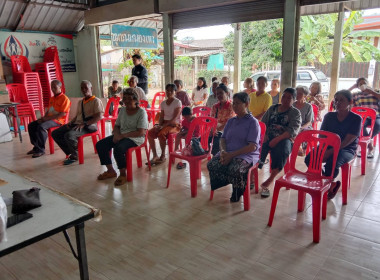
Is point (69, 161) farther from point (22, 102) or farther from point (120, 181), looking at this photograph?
point (22, 102)

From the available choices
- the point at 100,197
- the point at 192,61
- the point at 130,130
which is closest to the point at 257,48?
the point at 192,61

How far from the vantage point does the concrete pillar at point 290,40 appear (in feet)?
16.0

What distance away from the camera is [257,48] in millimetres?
11945

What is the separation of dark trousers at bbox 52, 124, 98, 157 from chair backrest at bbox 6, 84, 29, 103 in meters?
2.99

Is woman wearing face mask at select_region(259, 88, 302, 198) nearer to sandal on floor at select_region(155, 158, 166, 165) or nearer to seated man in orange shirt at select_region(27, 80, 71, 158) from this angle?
sandal on floor at select_region(155, 158, 166, 165)

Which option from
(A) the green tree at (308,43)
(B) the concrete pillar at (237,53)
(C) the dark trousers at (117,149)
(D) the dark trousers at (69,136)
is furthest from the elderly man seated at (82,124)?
(A) the green tree at (308,43)

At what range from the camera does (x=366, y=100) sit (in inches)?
190

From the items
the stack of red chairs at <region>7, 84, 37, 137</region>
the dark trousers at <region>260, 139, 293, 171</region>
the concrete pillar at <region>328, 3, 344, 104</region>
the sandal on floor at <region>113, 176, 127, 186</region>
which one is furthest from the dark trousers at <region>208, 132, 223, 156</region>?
the concrete pillar at <region>328, 3, 344, 104</region>

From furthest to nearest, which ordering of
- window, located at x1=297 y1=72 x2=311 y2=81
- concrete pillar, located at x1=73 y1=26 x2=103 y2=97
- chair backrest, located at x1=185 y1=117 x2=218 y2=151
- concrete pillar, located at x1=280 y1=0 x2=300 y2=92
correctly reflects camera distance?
window, located at x1=297 y1=72 x2=311 y2=81 < concrete pillar, located at x1=73 y1=26 x2=103 y2=97 < concrete pillar, located at x1=280 y1=0 x2=300 y2=92 < chair backrest, located at x1=185 y1=117 x2=218 y2=151

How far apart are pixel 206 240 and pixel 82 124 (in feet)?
9.60

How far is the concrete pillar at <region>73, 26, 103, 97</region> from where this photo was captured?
851 centimetres

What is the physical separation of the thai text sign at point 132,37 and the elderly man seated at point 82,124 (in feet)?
8.83

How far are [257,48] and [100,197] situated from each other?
10101 mm

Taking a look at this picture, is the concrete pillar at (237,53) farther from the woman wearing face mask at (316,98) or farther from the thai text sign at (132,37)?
the woman wearing face mask at (316,98)
